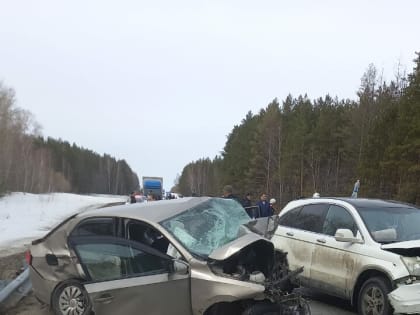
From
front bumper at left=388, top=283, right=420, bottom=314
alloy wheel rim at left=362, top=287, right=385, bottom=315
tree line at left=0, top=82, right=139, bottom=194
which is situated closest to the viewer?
front bumper at left=388, top=283, right=420, bottom=314

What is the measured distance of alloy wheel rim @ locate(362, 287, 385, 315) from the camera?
6.44 meters

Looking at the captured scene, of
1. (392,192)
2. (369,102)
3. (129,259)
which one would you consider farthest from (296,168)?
(129,259)

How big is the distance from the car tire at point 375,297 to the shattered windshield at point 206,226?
185cm

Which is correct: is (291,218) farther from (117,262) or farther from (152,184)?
(152,184)

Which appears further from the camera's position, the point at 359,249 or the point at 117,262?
the point at 359,249

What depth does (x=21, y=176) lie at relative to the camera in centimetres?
7250

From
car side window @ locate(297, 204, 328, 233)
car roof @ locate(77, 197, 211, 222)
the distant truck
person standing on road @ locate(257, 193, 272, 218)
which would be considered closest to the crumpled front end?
car roof @ locate(77, 197, 211, 222)

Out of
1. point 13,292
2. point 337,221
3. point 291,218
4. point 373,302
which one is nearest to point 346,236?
point 337,221

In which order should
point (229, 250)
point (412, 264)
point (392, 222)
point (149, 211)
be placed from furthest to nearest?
point (392, 222), point (412, 264), point (149, 211), point (229, 250)

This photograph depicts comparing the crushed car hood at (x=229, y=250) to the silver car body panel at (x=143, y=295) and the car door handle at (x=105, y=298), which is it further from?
the car door handle at (x=105, y=298)

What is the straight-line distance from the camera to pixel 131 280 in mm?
5137

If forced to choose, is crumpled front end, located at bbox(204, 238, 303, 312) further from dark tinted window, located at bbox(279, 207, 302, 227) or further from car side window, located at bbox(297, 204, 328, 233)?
dark tinted window, located at bbox(279, 207, 302, 227)

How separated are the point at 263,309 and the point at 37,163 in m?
84.1

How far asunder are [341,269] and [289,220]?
1.68 metres
